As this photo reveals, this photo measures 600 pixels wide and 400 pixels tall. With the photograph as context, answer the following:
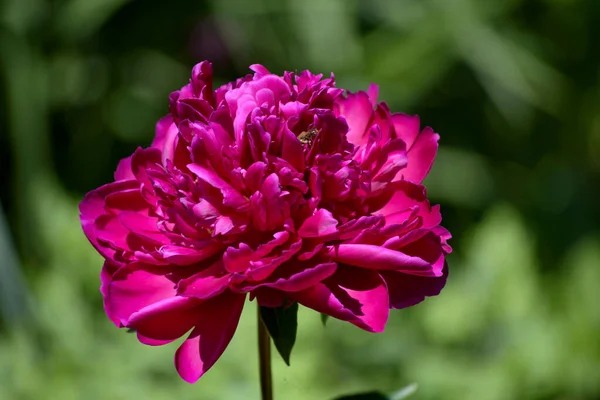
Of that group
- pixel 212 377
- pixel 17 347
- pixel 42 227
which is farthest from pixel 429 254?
pixel 42 227

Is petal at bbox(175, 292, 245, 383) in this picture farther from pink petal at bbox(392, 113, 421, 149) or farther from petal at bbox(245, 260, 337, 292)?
pink petal at bbox(392, 113, 421, 149)

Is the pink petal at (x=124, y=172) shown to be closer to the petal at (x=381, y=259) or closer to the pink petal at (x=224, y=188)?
the pink petal at (x=224, y=188)

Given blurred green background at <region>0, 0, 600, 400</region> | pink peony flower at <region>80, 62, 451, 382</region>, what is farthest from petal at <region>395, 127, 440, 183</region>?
blurred green background at <region>0, 0, 600, 400</region>

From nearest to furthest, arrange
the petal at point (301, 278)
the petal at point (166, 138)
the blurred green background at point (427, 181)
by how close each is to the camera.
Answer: the petal at point (301, 278) → the petal at point (166, 138) → the blurred green background at point (427, 181)

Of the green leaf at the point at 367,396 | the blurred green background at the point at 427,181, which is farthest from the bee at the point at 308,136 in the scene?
the blurred green background at the point at 427,181

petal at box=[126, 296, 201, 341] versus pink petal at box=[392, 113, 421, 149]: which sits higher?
pink petal at box=[392, 113, 421, 149]

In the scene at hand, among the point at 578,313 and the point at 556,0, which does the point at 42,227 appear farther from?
the point at 556,0
